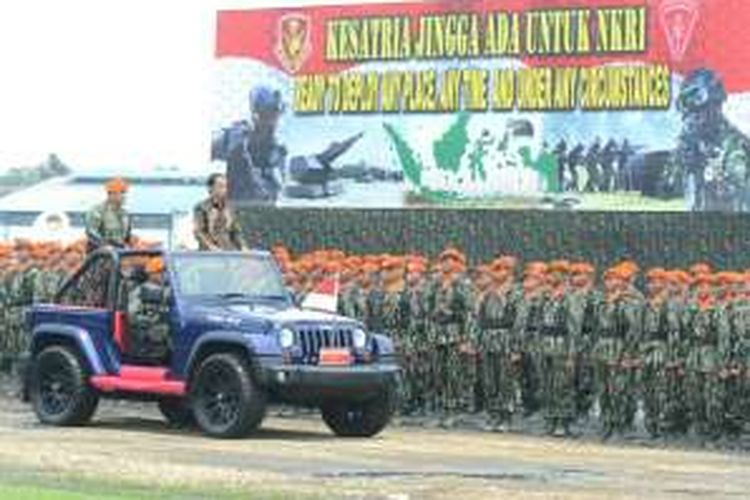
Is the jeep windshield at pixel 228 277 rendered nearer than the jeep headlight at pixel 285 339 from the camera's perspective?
No

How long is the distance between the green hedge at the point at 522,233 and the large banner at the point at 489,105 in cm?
189

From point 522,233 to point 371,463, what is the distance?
13.0 meters

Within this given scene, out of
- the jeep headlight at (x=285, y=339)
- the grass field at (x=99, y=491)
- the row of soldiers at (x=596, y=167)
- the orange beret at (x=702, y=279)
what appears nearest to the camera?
the grass field at (x=99, y=491)

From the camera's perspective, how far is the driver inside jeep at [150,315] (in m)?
17.4

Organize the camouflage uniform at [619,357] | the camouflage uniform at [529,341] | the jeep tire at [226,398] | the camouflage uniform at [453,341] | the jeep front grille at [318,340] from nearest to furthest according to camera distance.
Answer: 1. the jeep tire at [226,398]
2. the jeep front grille at [318,340]
3. the camouflage uniform at [619,357]
4. the camouflage uniform at [529,341]
5. the camouflage uniform at [453,341]

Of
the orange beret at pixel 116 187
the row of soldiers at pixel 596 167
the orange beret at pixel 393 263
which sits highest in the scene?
the row of soldiers at pixel 596 167

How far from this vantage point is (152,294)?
17.4 m

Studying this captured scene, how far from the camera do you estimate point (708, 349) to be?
18.0 m

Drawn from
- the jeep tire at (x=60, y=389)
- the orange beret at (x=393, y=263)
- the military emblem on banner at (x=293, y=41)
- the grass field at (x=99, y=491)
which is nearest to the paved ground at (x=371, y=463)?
the grass field at (x=99, y=491)

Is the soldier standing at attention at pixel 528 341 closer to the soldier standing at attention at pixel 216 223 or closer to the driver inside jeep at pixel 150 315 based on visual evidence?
the soldier standing at attention at pixel 216 223

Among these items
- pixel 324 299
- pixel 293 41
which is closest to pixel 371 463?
pixel 324 299

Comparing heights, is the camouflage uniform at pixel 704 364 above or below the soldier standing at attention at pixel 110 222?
below

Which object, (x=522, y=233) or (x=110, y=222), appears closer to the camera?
(x=110, y=222)

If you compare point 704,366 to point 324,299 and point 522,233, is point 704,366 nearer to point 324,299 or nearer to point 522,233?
point 324,299
